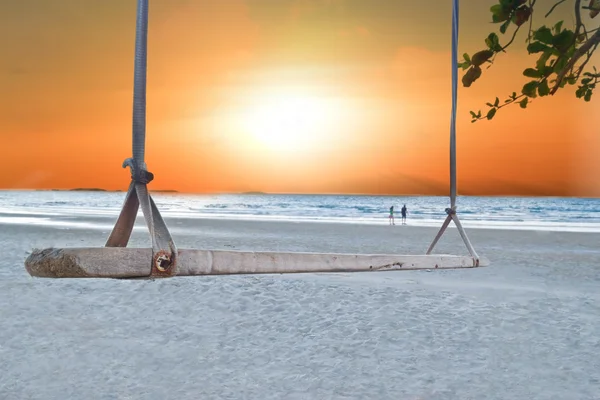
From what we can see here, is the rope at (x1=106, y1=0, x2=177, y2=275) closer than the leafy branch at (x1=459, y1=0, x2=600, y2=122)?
No

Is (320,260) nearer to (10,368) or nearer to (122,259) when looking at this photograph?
(122,259)

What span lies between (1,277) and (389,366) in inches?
184

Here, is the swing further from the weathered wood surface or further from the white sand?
the white sand

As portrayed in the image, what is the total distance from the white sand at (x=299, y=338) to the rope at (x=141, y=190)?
5.33 ft

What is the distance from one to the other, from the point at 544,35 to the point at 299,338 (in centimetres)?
315

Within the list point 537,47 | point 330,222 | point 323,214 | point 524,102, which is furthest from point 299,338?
point 323,214

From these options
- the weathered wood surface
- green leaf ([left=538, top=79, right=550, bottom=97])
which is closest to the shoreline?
the weathered wood surface

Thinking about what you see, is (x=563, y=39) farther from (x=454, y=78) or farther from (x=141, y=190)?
(x=454, y=78)

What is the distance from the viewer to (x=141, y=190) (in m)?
1.47

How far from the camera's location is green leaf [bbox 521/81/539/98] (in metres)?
1.04

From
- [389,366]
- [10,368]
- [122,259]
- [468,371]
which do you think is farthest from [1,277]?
[122,259]

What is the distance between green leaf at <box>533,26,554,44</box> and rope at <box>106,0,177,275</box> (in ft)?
2.99

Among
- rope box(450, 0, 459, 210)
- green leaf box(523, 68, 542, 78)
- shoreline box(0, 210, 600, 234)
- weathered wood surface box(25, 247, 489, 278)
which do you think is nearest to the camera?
green leaf box(523, 68, 542, 78)

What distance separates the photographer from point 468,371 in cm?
317
